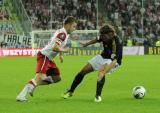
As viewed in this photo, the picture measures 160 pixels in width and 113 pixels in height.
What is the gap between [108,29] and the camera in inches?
567

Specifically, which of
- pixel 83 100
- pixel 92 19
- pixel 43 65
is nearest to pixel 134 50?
pixel 92 19

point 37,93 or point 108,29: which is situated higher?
point 108,29

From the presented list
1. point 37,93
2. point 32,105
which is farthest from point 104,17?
point 32,105

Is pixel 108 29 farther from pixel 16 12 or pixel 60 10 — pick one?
pixel 60 10

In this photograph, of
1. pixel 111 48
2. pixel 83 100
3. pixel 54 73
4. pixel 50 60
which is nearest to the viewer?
pixel 50 60

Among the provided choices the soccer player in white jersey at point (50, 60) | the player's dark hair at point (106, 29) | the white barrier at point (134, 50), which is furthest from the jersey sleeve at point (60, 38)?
the white barrier at point (134, 50)

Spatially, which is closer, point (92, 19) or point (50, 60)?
point (50, 60)

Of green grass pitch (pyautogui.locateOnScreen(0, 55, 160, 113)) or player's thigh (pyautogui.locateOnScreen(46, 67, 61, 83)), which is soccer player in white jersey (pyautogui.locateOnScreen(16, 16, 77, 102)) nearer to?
player's thigh (pyautogui.locateOnScreen(46, 67, 61, 83))

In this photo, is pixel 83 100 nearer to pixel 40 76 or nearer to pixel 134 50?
pixel 40 76

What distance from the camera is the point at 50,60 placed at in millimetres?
14383

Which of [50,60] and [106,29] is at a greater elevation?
[106,29]

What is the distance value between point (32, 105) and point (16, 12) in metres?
34.0

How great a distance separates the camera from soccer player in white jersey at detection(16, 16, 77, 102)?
13859 millimetres

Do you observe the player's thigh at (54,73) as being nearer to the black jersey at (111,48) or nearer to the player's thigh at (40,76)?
the player's thigh at (40,76)
